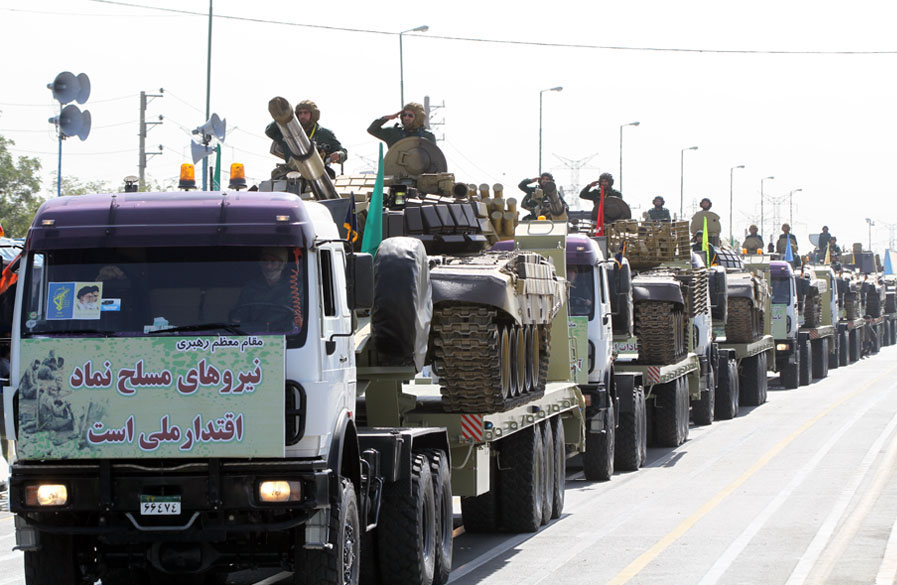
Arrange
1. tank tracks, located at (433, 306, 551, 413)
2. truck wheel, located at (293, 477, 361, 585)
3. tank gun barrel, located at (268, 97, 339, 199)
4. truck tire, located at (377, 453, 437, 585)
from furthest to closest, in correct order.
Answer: tank tracks, located at (433, 306, 551, 413), tank gun barrel, located at (268, 97, 339, 199), truck tire, located at (377, 453, 437, 585), truck wheel, located at (293, 477, 361, 585)

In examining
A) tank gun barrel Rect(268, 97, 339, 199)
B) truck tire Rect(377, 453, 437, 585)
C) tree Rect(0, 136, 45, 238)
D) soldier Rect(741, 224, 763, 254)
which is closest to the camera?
truck tire Rect(377, 453, 437, 585)

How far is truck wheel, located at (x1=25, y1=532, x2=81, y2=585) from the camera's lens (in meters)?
9.34

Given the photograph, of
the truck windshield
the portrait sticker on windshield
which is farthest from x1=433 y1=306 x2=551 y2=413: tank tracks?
the portrait sticker on windshield

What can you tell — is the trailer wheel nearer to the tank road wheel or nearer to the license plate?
the tank road wheel

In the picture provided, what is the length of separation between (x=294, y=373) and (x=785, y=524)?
7.37 meters

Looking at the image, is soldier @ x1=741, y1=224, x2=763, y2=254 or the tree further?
the tree

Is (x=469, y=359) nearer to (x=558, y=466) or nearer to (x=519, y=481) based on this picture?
(x=519, y=481)

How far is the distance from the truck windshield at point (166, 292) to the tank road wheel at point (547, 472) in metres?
6.61

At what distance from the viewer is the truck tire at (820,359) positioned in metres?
42.6

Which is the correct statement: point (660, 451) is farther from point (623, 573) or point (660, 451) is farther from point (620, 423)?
point (623, 573)

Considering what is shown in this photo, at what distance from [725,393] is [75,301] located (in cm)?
2173

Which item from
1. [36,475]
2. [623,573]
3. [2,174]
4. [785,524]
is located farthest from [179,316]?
[2,174]

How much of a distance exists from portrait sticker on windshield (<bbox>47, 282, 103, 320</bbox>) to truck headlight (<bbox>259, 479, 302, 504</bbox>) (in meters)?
1.32

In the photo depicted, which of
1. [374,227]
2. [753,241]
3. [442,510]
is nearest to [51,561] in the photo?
[442,510]
